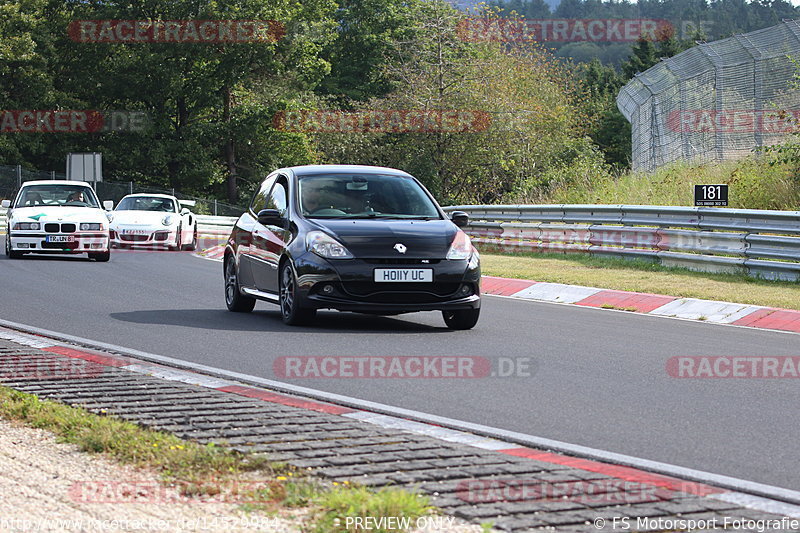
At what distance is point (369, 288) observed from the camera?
1197 centimetres

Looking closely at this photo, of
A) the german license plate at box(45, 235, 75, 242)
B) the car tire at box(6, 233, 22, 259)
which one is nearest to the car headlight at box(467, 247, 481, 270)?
the german license plate at box(45, 235, 75, 242)

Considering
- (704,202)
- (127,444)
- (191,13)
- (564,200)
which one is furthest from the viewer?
(191,13)

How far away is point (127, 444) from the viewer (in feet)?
19.6

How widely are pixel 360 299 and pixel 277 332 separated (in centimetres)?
86

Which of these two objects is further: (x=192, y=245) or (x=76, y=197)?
(x=192, y=245)

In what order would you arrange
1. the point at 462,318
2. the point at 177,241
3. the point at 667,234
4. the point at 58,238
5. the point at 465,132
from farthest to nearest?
the point at 465,132
the point at 177,241
the point at 58,238
the point at 667,234
the point at 462,318

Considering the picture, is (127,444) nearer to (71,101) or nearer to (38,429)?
(38,429)

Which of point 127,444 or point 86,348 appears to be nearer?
point 127,444

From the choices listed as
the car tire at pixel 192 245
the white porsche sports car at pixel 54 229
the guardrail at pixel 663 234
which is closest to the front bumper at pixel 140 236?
the car tire at pixel 192 245

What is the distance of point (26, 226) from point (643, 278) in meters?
12.2

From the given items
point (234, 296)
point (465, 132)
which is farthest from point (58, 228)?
point (465, 132)

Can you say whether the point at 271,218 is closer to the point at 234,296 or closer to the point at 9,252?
the point at 234,296

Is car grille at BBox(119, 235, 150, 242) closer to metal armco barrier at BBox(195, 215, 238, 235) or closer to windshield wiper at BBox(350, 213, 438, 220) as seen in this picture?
metal armco barrier at BBox(195, 215, 238, 235)

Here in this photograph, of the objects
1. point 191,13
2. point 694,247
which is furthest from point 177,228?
point 191,13
